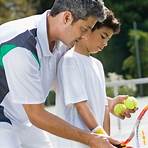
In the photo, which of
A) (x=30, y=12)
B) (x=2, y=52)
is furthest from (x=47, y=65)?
(x=30, y=12)

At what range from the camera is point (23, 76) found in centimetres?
299

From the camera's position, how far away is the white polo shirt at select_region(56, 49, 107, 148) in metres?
3.67

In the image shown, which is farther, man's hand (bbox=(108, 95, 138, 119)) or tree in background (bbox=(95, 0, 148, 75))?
tree in background (bbox=(95, 0, 148, 75))

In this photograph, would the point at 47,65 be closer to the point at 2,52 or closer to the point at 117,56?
the point at 2,52

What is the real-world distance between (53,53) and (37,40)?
23 centimetres

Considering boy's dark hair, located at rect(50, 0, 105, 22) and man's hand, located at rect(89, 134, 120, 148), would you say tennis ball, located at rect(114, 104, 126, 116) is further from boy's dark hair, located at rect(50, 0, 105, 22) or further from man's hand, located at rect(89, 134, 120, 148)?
boy's dark hair, located at rect(50, 0, 105, 22)

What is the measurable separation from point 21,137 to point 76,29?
0.78m

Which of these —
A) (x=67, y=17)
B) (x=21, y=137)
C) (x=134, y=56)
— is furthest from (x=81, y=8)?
(x=134, y=56)

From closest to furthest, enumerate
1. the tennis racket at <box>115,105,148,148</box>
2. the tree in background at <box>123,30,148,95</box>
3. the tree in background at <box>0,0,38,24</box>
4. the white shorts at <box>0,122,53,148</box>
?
the white shorts at <box>0,122,53,148</box>
the tennis racket at <box>115,105,148,148</box>
the tree in background at <box>123,30,148,95</box>
the tree in background at <box>0,0,38,24</box>

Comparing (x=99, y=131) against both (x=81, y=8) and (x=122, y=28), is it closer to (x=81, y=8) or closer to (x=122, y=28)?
(x=81, y=8)

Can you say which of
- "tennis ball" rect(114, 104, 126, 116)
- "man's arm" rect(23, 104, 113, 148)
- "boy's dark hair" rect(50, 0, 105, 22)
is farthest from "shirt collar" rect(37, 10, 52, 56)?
"tennis ball" rect(114, 104, 126, 116)

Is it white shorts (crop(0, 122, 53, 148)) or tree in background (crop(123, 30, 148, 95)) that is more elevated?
white shorts (crop(0, 122, 53, 148))

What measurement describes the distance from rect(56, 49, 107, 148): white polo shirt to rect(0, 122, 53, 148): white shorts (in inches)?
10.2

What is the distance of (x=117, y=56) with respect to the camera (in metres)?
18.9
